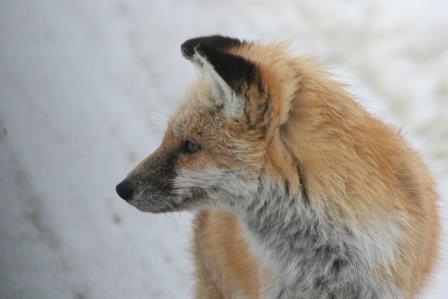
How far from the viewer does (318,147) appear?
382 cm

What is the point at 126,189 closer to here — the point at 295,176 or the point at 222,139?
the point at 222,139

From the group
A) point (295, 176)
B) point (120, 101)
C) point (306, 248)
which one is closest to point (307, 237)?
point (306, 248)

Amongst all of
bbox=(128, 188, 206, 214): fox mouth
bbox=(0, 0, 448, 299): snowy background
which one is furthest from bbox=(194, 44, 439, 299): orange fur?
bbox=(0, 0, 448, 299): snowy background

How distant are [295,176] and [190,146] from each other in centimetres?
60

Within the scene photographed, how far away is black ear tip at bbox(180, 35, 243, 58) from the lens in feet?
13.0

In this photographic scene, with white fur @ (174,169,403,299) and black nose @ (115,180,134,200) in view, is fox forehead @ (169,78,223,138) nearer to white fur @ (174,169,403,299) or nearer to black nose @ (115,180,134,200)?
white fur @ (174,169,403,299)

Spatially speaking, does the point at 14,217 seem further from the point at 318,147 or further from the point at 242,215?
the point at 318,147

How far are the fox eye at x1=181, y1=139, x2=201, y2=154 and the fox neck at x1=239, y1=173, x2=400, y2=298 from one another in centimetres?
40

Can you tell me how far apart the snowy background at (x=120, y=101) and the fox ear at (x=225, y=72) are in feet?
7.55

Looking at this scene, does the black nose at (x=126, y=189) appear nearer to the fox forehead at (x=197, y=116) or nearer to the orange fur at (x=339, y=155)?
the fox forehead at (x=197, y=116)

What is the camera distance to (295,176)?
3.83m

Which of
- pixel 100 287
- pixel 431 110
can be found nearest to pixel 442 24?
pixel 431 110

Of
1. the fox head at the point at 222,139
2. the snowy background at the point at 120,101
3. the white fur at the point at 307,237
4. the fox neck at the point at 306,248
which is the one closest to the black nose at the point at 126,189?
the fox head at the point at 222,139

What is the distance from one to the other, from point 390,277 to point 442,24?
4.31m
